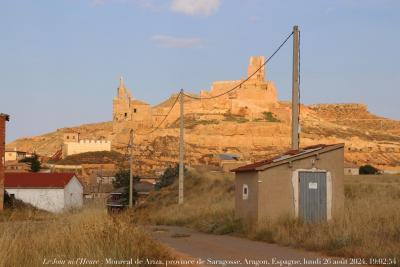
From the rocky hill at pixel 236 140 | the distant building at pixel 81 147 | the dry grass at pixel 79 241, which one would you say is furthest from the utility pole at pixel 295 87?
the distant building at pixel 81 147

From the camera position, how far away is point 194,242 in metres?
15.5

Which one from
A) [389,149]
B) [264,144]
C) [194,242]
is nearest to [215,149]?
[264,144]

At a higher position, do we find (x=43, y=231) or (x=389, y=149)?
(x=389, y=149)

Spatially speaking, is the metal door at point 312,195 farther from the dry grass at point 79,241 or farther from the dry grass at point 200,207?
the dry grass at point 79,241

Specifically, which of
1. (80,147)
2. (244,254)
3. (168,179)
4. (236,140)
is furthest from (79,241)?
(236,140)

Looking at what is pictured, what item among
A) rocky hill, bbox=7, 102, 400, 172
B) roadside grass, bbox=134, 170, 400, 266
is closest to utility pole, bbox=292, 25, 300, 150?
roadside grass, bbox=134, 170, 400, 266

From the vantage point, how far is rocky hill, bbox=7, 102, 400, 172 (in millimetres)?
105500

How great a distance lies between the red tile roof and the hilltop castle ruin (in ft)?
257

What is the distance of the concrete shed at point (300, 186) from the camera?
55.0 feet

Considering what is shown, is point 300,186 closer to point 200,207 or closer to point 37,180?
point 200,207

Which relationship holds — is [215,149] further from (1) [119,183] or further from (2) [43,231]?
(2) [43,231]

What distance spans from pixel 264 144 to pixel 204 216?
99.7m

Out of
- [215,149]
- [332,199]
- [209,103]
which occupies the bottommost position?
[332,199]

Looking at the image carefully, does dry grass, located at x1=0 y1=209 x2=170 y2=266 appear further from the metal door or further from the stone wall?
the stone wall
